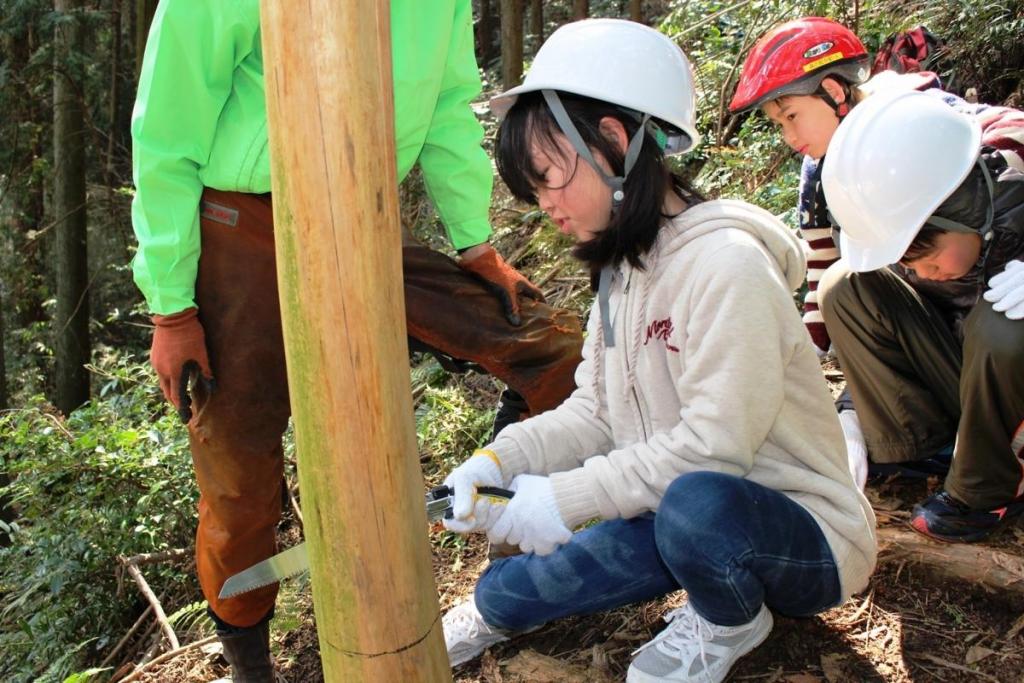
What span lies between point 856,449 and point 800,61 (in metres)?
1.50

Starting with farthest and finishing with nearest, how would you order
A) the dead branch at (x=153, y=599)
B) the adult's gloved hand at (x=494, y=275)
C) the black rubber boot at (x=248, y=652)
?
the dead branch at (x=153, y=599) → the adult's gloved hand at (x=494, y=275) → the black rubber boot at (x=248, y=652)

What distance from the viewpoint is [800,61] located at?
3479 millimetres

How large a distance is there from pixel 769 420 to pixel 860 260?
87 centimetres

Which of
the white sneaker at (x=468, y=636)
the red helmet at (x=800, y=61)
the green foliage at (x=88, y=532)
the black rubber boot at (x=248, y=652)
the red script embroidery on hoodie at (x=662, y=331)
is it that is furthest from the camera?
the green foliage at (x=88, y=532)

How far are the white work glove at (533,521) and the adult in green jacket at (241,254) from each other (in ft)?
3.06

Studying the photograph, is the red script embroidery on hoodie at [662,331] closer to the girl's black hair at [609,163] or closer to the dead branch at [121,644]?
the girl's black hair at [609,163]

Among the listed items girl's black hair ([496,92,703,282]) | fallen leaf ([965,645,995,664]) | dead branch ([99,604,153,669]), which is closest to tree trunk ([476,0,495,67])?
dead branch ([99,604,153,669])

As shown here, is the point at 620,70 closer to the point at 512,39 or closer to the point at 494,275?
the point at 494,275

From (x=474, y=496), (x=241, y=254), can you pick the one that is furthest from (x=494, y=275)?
(x=474, y=496)

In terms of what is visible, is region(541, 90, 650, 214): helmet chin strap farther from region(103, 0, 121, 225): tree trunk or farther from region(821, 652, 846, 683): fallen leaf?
region(103, 0, 121, 225): tree trunk

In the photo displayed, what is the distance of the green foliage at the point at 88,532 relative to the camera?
13.5 feet

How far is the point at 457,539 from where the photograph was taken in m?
3.44

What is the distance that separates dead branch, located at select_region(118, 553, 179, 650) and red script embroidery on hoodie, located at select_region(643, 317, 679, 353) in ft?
7.04

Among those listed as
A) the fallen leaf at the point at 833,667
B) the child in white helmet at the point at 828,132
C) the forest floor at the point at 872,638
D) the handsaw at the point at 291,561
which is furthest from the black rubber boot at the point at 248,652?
the child in white helmet at the point at 828,132
